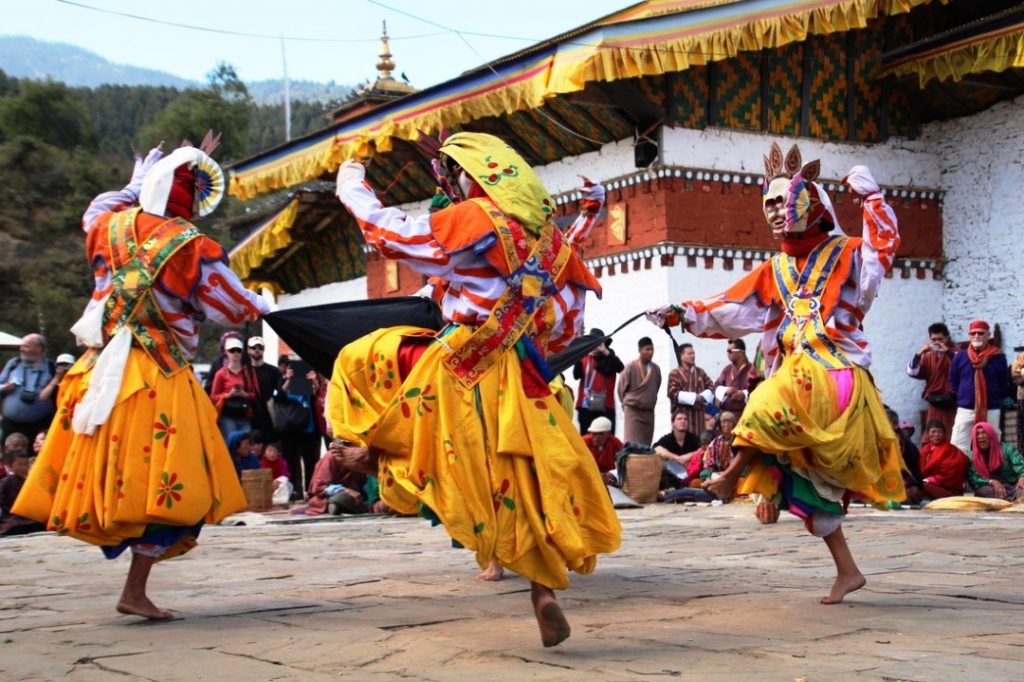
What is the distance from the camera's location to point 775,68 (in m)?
15.5

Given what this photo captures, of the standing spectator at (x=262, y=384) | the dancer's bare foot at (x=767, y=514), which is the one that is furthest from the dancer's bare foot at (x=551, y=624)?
the standing spectator at (x=262, y=384)

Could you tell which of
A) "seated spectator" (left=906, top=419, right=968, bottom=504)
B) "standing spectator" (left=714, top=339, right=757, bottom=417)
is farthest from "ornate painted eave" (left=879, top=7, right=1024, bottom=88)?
"seated spectator" (left=906, top=419, right=968, bottom=504)

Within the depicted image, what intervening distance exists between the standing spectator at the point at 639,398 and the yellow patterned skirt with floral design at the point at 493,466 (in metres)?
8.69

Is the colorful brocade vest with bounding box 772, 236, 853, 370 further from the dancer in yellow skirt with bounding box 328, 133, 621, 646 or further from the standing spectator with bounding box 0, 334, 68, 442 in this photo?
the standing spectator with bounding box 0, 334, 68, 442

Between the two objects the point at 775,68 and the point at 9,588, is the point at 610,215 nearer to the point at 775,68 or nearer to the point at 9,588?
the point at 775,68

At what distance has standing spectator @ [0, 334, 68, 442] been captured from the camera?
40.7ft

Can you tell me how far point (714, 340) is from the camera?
15.1m

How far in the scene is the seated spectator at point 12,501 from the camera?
34.8 feet

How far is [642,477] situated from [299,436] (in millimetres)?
3460

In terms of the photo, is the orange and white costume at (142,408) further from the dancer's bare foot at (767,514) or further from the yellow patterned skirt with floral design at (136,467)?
the dancer's bare foot at (767,514)

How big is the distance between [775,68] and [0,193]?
31.4m

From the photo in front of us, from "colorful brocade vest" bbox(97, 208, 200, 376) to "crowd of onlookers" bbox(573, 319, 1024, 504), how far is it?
6708 mm

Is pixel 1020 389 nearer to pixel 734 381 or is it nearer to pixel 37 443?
pixel 734 381

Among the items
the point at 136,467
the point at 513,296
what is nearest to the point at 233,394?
the point at 136,467
